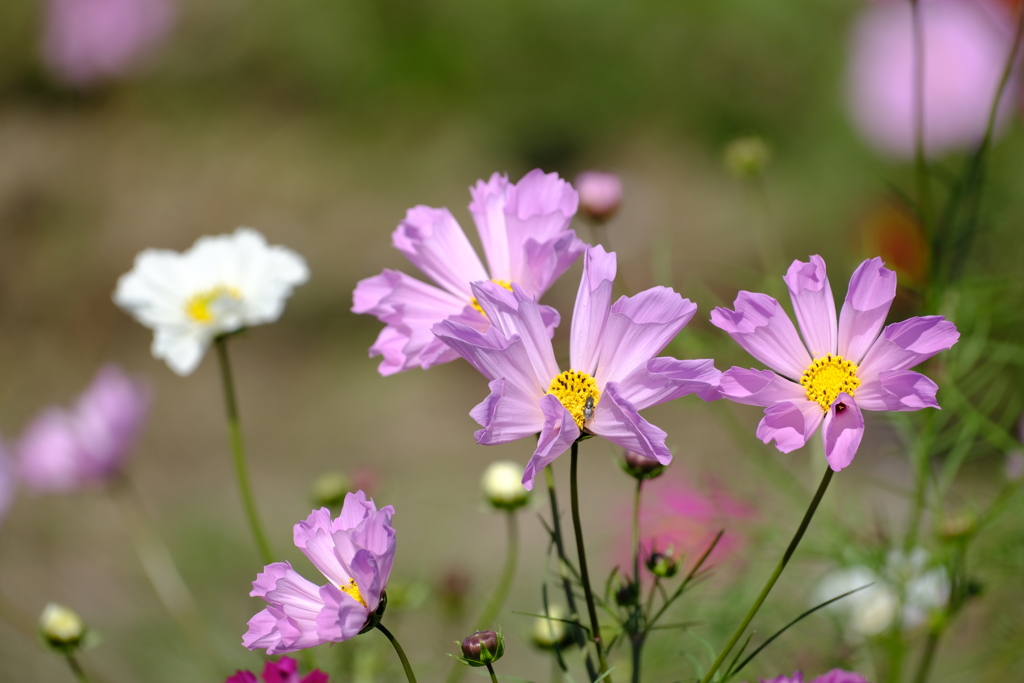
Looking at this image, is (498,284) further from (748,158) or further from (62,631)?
(748,158)

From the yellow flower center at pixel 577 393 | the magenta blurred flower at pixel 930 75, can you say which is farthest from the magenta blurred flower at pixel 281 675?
the magenta blurred flower at pixel 930 75

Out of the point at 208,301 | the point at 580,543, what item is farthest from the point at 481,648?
the point at 208,301

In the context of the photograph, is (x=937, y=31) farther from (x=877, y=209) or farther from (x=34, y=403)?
(x=34, y=403)

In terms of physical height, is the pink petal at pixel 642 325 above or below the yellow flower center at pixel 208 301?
above

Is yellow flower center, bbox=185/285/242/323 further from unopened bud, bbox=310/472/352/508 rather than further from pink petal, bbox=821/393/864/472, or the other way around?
pink petal, bbox=821/393/864/472

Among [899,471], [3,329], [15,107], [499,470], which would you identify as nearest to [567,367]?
[499,470]

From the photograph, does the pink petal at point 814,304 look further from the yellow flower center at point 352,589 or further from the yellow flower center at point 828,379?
A: the yellow flower center at point 352,589

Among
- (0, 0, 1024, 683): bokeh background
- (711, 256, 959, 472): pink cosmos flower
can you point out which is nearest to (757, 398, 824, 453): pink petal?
(711, 256, 959, 472): pink cosmos flower
